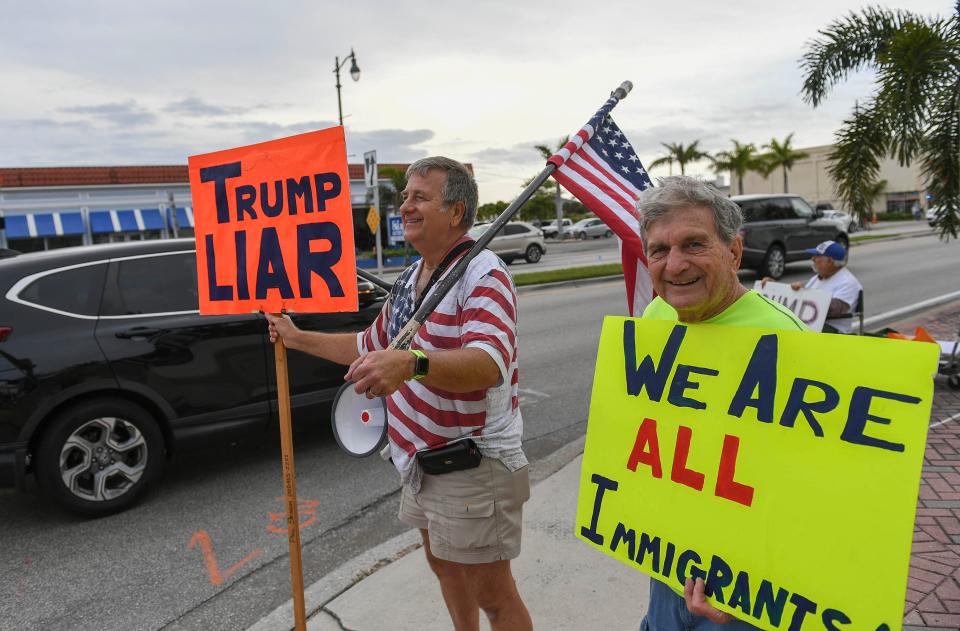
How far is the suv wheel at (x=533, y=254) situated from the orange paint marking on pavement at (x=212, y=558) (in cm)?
2355

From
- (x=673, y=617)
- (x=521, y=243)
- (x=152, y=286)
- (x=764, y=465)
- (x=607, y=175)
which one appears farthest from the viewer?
(x=521, y=243)

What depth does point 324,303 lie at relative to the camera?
2498 millimetres

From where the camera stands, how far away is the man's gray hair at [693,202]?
172 cm

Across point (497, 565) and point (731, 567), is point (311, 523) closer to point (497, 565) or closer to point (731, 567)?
Result: point (497, 565)

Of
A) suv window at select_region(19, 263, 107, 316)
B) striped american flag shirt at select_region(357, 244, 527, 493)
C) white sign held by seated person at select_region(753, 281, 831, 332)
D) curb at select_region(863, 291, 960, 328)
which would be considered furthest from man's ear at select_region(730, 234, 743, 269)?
curb at select_region(863, 291, 960, 328)

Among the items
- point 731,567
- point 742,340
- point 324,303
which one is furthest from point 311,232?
point 731,567

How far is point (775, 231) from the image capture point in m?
15.7

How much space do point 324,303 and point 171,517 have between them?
2.66 m

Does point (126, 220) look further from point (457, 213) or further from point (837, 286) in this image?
A: point (457, 213)

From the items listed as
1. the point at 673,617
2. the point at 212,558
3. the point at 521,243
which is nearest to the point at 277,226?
the point at 673,617

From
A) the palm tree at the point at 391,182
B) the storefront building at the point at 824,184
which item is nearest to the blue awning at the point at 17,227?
the palm tree at the point at 391,182

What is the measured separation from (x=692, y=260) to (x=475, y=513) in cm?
111

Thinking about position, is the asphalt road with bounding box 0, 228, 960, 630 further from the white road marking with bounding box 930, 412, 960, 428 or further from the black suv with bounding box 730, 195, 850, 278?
the black suv with bounding box 730, 195, 850, 278

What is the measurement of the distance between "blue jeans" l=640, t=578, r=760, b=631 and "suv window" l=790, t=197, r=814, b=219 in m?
16.1
